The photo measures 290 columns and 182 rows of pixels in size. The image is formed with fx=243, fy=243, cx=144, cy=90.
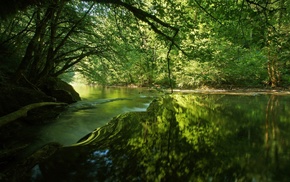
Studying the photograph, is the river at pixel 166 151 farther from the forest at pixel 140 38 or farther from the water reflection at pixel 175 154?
the forest at pixel 140 38

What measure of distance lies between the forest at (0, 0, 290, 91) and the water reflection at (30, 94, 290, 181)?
63.0 inches

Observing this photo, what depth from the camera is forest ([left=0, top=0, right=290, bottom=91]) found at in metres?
5.19

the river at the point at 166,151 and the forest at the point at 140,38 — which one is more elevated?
the forest at the point at 140,38

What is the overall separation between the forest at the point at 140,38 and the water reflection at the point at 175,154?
1.60 m

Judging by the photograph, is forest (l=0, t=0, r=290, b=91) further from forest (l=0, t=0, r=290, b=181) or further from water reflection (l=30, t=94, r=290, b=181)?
water reflection (l=30, t=94, r=290, b=181)

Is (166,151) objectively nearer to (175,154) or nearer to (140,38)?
(175,154)

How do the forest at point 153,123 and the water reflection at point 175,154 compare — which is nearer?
the water reflection at point 175,154

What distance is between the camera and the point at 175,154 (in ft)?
17.1

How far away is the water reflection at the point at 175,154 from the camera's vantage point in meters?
4.12

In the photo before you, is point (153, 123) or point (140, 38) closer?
point (153, 123)

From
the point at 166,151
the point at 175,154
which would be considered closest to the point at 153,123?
the point at 166,151

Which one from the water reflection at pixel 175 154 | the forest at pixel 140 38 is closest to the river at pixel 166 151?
the water reflection at pixel 175 154

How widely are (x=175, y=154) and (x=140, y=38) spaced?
17.0 feet

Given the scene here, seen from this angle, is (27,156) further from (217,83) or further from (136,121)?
(217,83)
